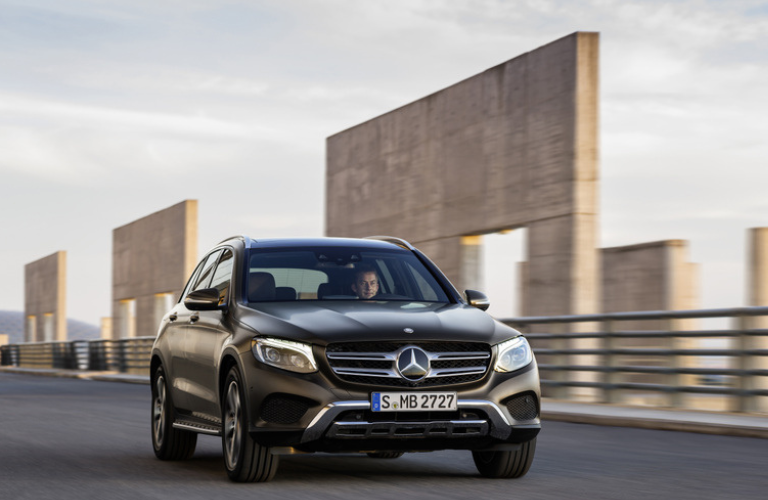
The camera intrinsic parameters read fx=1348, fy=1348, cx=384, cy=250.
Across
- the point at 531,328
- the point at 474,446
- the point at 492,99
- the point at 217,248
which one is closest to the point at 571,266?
the point at 531,328

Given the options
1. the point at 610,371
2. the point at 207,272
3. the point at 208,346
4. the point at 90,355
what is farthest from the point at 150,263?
the point at 208,346

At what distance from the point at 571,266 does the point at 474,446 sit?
14282 millimetres

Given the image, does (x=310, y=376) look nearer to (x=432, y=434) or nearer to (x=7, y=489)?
(x=432, y=434)

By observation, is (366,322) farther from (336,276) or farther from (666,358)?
(666,358)

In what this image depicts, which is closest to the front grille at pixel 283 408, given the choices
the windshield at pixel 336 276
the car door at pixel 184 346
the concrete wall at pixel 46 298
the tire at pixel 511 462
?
the windshield at pixel 336 276

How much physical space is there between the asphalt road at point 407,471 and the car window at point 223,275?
1.25 metres

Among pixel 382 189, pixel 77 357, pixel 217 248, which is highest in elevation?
pixel 382 189

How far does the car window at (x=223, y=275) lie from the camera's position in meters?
9.45

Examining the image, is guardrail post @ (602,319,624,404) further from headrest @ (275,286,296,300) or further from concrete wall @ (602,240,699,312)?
concrete wall @ (602,240,699,312)

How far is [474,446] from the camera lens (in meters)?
8.21

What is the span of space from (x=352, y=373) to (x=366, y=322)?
377 millimetres

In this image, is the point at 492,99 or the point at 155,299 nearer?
the point at 492,99

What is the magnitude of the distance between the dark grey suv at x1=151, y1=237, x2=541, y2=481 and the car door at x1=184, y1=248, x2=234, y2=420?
21 millimetres

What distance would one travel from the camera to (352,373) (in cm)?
793
